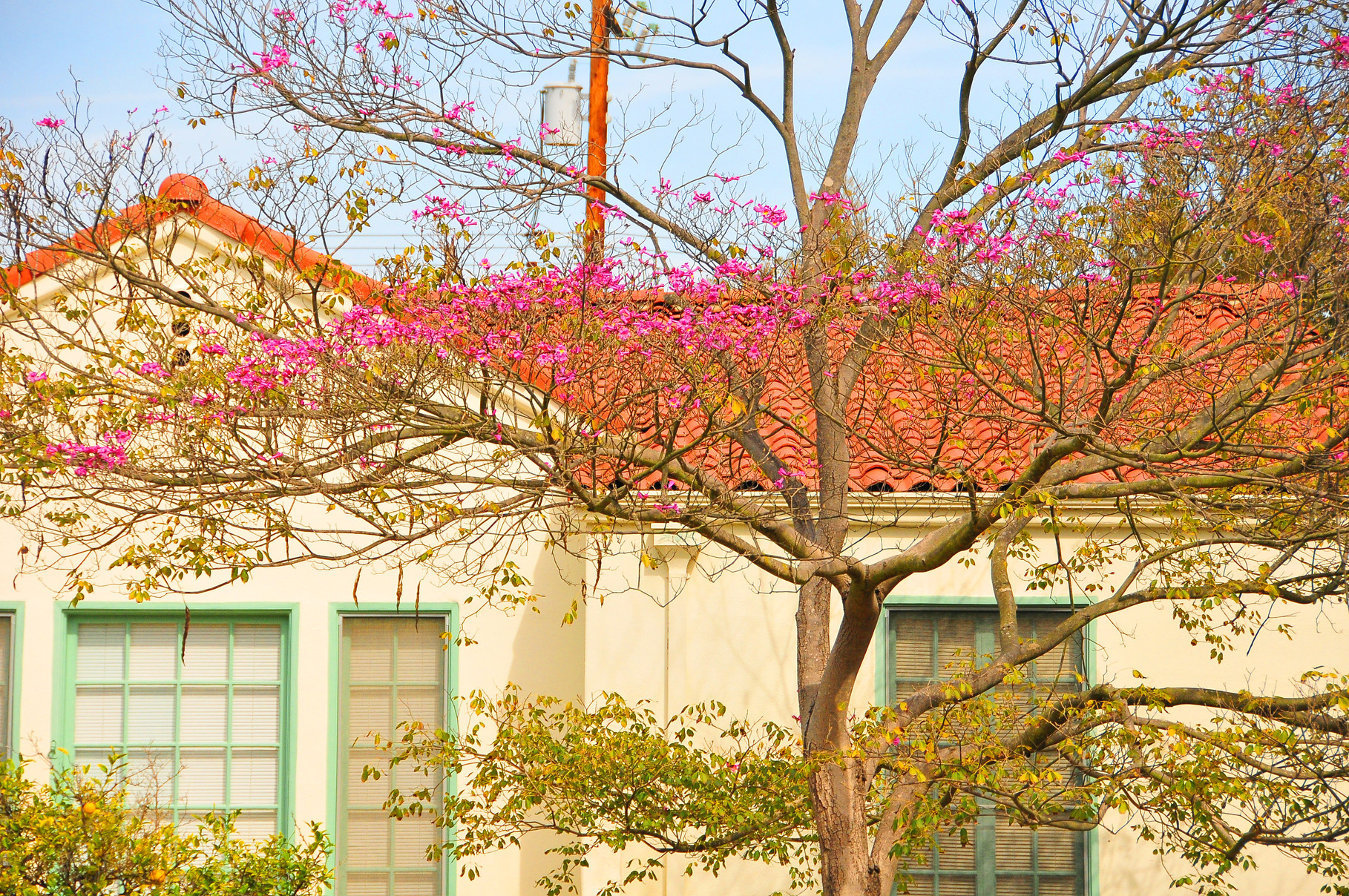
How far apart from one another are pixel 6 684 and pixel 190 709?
116cm

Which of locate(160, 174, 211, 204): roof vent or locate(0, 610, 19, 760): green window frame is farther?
locate(0, 610, 19, 760): green window frame

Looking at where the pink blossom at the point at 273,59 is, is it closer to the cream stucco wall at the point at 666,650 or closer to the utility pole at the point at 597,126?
the utility pole at the point at 597,126

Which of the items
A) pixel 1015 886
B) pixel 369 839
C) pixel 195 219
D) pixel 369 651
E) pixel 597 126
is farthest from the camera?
pixel 597 126

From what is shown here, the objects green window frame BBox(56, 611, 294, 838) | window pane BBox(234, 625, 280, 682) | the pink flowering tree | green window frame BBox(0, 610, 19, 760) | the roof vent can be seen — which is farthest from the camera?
window pane BBox(234, 625, 280, 682)

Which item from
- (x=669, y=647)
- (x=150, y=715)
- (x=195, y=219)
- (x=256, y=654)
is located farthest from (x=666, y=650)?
(x=195, y=219)

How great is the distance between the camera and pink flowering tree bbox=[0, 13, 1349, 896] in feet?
14.8

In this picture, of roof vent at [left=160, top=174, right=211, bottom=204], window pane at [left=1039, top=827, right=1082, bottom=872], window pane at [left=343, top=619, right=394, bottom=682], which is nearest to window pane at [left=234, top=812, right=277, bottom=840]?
window pane at [left=343, top=619, right=394, bottom=682]

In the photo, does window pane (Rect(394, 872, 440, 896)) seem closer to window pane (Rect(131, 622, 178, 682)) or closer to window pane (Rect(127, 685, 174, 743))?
window pane (Rect(127, 685, 174, 743))

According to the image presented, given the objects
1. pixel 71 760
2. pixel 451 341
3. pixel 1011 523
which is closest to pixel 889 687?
pixel 1011 523

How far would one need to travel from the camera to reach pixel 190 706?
768cm

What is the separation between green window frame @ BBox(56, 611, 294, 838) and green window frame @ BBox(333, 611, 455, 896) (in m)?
0.38

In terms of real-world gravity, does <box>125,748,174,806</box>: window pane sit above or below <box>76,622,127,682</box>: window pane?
below

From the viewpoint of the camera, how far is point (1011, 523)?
552cm

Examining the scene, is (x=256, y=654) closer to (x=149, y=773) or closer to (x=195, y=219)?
(x=149, y=773)
